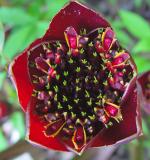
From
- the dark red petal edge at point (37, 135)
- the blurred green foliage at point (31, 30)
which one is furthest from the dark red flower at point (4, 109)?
the dark red petal edge at point (37, 135)

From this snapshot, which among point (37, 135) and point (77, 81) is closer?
point (37, 135)

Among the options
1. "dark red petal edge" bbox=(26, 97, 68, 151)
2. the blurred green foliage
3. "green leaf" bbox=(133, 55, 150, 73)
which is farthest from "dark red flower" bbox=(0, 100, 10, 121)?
"dark red petal edge" bbox=(26, 97, 68, 151)

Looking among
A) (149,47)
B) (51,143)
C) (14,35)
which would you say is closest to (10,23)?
(14,35)

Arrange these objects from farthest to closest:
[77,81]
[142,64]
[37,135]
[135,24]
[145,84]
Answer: [135,24]
[142,64]
[145,84]
[77,81]
[37,135]

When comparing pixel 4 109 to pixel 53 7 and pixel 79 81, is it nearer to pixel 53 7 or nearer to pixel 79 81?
pixel 53 7

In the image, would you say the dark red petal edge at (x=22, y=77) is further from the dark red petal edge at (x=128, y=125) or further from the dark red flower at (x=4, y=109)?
the dark red flower at (x=4, y=109)

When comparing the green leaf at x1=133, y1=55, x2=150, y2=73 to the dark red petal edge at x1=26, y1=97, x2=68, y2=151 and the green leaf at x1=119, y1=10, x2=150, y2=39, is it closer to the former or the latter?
the green leaf at x1=119, y1=10, x2=150, y2=39

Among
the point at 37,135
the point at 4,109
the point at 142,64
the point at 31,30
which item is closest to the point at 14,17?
the point at 31,30

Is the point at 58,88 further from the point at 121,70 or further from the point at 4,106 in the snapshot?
the point at 4,106
